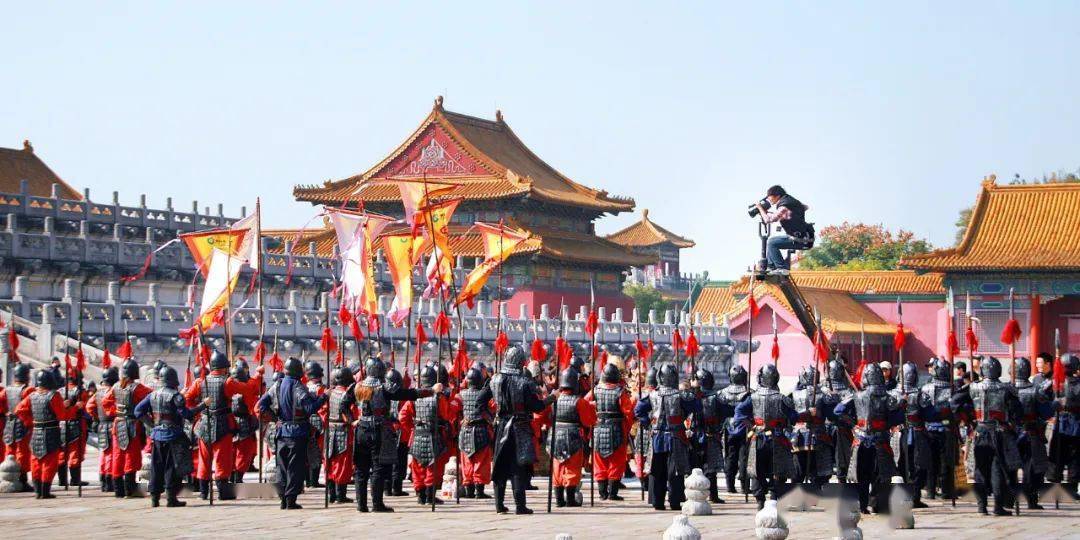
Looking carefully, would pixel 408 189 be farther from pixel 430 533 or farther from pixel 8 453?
pixel 430 533

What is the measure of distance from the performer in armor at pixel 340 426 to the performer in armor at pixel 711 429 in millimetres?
3709

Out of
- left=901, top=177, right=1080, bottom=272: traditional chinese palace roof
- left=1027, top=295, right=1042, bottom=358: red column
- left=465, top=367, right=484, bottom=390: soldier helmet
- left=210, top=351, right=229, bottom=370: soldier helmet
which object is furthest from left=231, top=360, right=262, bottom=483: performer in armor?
left=1027, top=295, right=1042, bottom=358: red column

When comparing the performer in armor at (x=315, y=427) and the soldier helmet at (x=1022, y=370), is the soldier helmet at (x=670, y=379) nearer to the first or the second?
the soldier helmet at (x=1022, y=370)

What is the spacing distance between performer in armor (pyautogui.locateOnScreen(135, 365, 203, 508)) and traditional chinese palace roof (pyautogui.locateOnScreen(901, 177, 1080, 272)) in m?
34.2

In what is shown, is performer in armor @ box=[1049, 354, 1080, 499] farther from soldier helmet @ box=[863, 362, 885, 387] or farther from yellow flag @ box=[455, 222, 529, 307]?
yellow flag @ box=[455, 222, 529, 307]

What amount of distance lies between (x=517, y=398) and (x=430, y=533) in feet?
Result: 8.05

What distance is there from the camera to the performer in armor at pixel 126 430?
60.1 feet

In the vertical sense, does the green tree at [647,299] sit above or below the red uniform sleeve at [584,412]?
above

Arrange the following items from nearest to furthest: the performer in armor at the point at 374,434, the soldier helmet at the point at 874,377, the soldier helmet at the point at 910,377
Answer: the soldier helmet at the point at 874,377
the performer in armor at the point at 374,434
the soldier helmet at the point at 910,377

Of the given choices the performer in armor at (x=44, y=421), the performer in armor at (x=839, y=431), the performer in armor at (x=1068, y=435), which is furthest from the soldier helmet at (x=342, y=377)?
the performer in armor at (x=1068, y=435)

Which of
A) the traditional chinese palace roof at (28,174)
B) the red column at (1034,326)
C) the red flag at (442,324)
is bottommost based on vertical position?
the red flag at (442,324)

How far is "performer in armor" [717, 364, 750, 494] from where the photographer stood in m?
18.7

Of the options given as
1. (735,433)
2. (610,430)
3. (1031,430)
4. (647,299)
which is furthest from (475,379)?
(647,299)

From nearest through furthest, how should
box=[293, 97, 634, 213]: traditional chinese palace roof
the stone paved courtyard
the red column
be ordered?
the stone paved courtyard → the red column → box=[293, 97, 634, 213]: traditional chinese palace roof
